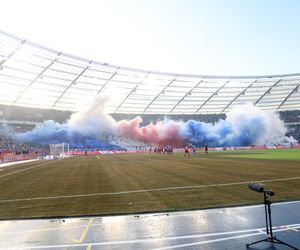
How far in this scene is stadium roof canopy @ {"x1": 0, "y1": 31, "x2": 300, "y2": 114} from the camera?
75.3m

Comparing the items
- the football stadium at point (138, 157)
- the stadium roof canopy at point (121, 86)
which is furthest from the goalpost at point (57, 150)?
the stadium roof canopy at point (121, 86)

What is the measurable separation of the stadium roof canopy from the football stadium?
0.35 metres

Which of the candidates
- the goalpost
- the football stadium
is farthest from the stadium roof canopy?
the goalpost

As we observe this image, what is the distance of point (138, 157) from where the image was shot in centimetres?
5981

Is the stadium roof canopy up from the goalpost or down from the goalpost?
up

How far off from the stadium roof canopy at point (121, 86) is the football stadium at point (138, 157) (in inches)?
13.6

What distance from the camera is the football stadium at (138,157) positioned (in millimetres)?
9872

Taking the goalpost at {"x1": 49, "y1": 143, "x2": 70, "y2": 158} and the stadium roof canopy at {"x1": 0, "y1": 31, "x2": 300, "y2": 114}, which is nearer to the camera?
the goalpost at {"x1": 49, "y1": 143, "x2": 70, "y2": 158}

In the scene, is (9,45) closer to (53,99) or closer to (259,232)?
(53,99)

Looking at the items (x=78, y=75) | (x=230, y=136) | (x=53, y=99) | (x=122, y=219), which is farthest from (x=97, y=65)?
(x=122, y=219)

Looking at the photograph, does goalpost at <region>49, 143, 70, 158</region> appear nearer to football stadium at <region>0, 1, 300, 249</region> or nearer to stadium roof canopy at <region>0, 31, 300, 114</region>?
football stadium at <region>0, 1, 300, 249</region>

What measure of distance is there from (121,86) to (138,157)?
132 feet

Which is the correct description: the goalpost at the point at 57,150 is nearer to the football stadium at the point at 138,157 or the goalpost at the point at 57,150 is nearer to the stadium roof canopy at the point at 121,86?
the football stadium at the point at 138,157

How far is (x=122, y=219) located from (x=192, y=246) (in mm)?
3546
